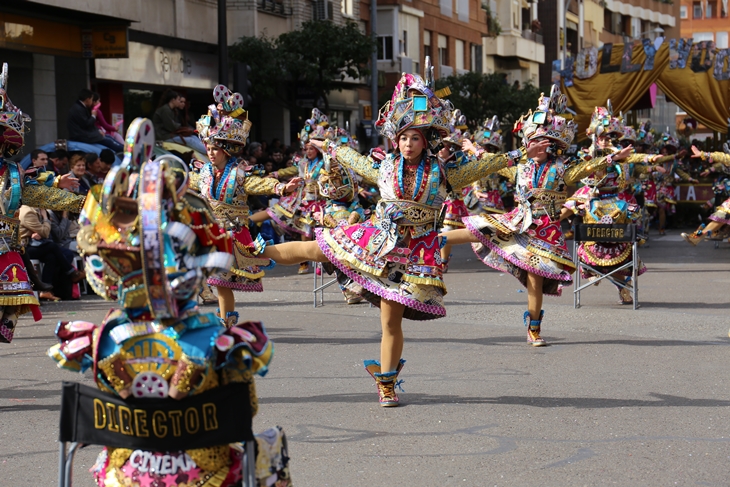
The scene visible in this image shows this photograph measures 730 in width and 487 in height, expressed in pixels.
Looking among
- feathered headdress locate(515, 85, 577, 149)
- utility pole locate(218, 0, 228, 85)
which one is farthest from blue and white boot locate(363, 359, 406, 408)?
utility pole locate(218, 0, 228, 85)

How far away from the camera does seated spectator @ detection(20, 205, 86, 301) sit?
42.0 feet

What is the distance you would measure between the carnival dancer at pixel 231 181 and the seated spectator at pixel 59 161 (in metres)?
4.50

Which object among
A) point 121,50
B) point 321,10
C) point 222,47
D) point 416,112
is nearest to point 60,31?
point 121,50

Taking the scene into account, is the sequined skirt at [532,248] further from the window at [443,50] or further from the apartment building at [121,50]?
the window at [443,50]

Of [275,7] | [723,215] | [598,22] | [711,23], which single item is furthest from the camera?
[711,23]

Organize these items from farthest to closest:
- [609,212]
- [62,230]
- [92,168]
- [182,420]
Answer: [92,168]
[62,230]
[609,212]
[182,420]

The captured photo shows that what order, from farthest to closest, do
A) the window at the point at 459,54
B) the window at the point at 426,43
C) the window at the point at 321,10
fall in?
1. the window at the point at 459,54
2. the window at the point at 426,43
3. the window at the point at 321,10

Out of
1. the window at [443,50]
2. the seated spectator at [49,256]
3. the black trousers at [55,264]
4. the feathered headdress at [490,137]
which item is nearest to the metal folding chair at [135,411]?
the seated spectator at [49,256]

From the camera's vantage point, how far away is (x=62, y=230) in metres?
13.6

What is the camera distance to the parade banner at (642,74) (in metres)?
24.5

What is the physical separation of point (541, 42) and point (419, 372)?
180ft

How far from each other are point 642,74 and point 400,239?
18793 mm

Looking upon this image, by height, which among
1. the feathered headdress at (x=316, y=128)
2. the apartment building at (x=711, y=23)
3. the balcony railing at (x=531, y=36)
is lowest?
the feathered headdress at (x=316, y=128)

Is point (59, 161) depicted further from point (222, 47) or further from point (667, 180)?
point (667, 180)
